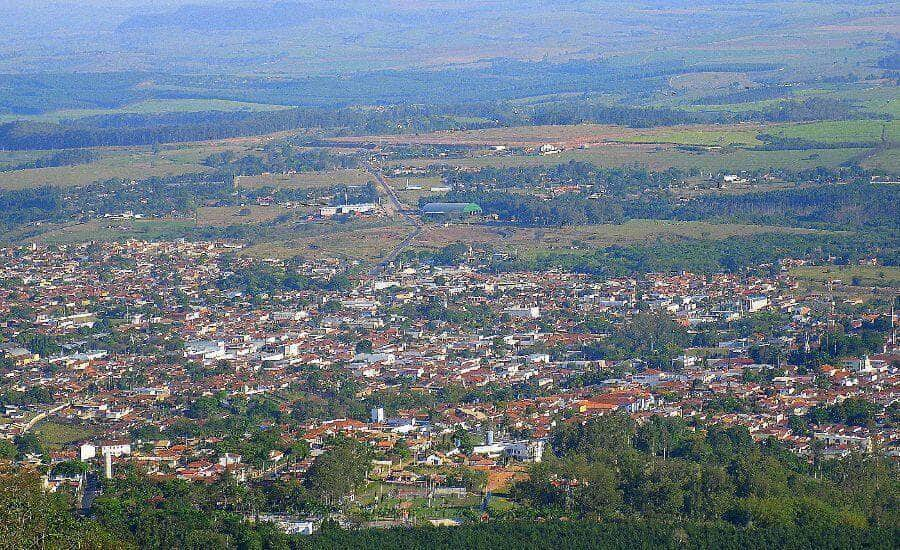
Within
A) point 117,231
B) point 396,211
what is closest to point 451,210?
point 396,211

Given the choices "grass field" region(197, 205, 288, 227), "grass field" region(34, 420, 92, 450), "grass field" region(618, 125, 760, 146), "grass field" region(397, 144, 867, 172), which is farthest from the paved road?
"grass field" region(34, 420, 92, 450)

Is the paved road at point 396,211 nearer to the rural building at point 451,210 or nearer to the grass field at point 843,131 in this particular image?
the rural building at point 451,210

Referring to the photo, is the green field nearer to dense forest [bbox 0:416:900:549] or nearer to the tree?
dense forest [bbox 0:416:900:549]

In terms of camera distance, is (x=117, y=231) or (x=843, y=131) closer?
(x=117, y=231)

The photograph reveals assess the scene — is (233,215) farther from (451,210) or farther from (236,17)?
(236,17)

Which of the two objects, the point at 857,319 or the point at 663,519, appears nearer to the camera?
the point at 663,519

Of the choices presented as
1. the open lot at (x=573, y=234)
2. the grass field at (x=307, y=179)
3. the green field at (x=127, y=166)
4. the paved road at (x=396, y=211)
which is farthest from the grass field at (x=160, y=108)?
the open lot at (x=573, y=234)

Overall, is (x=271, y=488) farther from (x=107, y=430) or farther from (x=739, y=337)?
(x=739, y=337)

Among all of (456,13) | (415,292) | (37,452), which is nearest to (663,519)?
(37,452)
